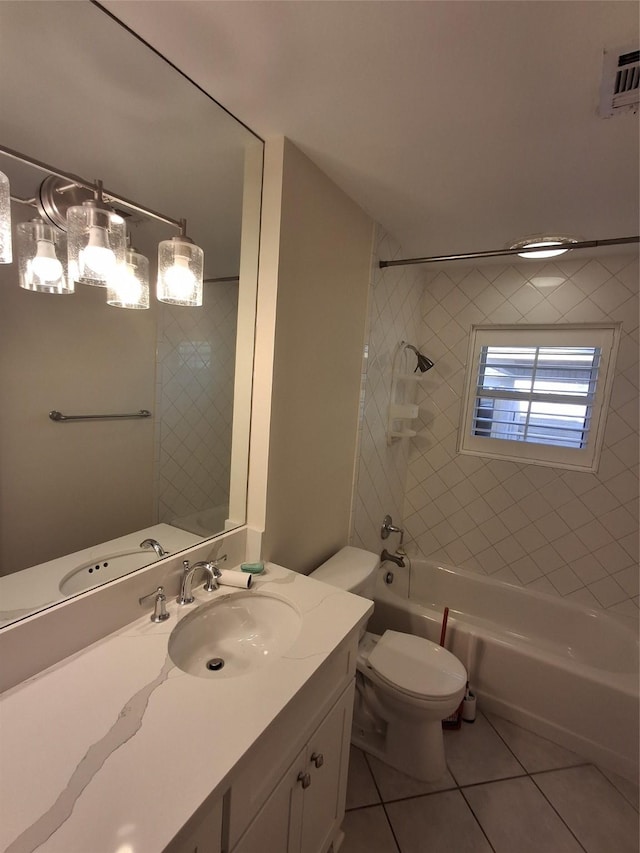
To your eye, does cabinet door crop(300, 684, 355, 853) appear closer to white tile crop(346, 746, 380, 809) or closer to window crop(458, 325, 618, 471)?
white tile crop(346, 746, 380, 809)

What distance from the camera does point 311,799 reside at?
3.49 ft

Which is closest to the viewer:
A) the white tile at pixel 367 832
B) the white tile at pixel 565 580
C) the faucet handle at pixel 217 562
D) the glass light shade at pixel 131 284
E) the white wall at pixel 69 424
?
the white wall at pixel 69 424

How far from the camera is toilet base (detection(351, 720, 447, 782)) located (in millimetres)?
1585

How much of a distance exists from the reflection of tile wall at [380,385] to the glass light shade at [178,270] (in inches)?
37.4

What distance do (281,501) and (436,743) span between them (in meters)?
1.23

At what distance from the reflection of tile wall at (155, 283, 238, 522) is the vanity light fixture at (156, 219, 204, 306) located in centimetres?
16

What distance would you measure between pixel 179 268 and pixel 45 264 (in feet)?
1.10

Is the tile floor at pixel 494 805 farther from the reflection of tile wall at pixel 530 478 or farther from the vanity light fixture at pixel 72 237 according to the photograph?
the vanity light fixture at pixel 72 237

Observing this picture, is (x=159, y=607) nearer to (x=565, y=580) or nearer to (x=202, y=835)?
(x=202, y=835)

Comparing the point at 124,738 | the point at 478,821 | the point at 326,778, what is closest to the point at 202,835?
the point at 124,738

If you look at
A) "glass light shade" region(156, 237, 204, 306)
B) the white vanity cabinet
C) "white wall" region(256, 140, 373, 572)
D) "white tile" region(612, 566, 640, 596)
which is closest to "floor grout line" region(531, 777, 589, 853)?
the white vanity cabinet

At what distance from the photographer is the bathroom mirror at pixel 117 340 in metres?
0.91

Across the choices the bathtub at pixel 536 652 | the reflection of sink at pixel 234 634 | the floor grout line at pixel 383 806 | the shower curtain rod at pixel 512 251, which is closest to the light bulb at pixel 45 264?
the reflection of sink at pixel 234 634

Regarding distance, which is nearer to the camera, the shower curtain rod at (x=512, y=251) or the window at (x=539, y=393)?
the shower curtain rod at (x=512, y=251)
